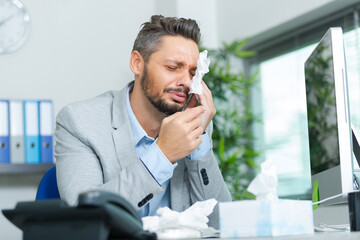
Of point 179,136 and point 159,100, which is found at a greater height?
point 159,100

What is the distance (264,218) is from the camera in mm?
957

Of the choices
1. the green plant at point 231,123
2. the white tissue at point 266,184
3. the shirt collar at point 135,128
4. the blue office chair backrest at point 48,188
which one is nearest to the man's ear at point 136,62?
the shirt collar at point 135,128

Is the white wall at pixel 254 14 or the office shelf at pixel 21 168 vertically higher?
the white wall at pixel 254 14

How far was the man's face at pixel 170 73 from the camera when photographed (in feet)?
6.22

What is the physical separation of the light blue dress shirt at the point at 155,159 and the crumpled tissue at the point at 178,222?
0.81ft

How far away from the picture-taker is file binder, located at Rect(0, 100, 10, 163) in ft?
10.1

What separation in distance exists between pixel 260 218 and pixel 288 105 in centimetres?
270

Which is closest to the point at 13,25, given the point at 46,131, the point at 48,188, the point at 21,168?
the point at 46,131

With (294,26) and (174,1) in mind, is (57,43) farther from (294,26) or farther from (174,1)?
(294,26)

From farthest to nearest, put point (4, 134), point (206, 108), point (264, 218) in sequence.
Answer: point (4, 134) → point (206, 108) → point (264, 218)

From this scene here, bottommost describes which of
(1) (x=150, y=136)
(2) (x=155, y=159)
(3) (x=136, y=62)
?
(2) (x=155, y=159)

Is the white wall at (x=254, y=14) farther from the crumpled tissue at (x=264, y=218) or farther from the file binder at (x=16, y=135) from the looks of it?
the crumpled tissue at (x=264, y=218)

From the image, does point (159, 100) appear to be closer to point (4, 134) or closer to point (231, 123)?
point (4, 134)

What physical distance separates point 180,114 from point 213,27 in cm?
249
